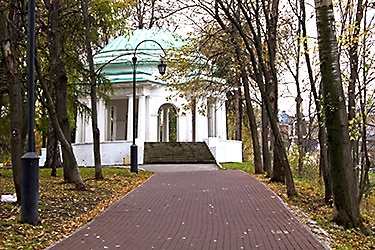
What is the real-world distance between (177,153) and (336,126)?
26186 mm

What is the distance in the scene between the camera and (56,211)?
1291cm

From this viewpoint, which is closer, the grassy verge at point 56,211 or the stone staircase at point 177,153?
the grassy verge at point 56,211

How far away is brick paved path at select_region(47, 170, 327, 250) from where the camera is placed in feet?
29.7

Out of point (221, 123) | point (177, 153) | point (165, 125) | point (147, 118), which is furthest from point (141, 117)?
point (165, 125)

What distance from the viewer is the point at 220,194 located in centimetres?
1712

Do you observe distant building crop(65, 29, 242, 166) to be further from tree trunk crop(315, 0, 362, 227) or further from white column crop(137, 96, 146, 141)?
tree trunk crop(315, 0, 362, 227)

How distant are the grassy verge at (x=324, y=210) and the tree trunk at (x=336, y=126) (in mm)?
432

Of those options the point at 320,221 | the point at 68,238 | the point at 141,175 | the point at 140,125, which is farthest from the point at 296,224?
the point at 140,125

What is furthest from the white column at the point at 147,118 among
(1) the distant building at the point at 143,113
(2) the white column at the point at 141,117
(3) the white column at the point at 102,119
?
(3) the white column at the point at 102,119

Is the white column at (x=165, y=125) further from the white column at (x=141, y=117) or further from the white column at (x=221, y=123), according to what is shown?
the white column at (x=141, y=117)

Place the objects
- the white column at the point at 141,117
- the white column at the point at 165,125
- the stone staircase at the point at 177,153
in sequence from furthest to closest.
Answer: the white column at the point at 165,125, the white column at the point at 141,117, the stone staircase at the point at 177,153

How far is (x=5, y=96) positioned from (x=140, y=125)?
1665 cm

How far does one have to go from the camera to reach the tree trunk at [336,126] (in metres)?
11.0

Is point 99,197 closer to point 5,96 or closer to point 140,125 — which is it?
point 5,96
